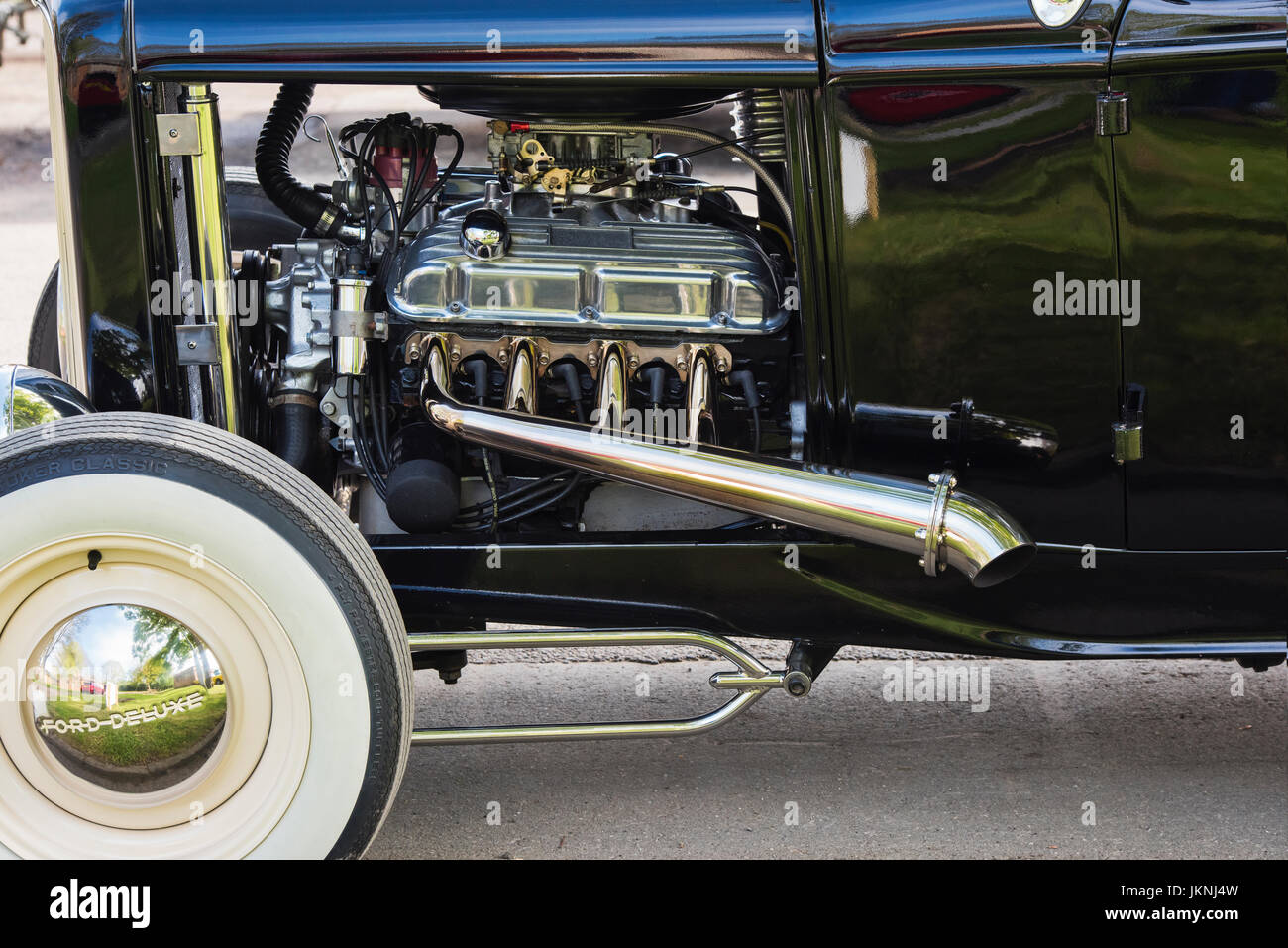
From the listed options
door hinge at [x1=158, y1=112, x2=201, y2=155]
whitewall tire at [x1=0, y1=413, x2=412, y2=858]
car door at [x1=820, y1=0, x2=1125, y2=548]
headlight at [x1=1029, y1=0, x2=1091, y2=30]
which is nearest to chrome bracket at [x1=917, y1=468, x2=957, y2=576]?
car door at [x1=820, y1=0, x2=1125, y2=548]

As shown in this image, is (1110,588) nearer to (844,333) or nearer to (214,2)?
(844,333)

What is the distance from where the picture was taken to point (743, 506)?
92.1 inches

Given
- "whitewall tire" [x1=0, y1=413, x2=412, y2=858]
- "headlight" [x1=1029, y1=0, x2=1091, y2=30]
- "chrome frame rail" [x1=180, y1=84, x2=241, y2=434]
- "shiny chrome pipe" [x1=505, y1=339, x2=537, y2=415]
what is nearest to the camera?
"whitewall tire" [x1=0, y1=413, x2=412, y2=858]

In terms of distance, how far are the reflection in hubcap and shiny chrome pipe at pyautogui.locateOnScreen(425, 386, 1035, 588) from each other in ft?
1.94

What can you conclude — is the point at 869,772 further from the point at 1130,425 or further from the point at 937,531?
the point at 1130,425

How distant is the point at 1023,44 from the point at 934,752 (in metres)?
1.53

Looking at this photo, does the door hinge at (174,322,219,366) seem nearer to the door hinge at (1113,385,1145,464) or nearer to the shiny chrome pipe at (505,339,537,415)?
the shiny chrome pipe at (505,339,537,415)

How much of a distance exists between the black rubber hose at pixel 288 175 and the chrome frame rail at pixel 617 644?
2.98ft

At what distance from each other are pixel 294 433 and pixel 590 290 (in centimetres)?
63

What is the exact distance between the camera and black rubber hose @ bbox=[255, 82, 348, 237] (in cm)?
276

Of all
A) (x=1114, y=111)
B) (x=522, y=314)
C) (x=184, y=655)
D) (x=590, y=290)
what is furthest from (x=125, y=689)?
(x=1114, y=111)

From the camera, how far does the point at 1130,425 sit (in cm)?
239

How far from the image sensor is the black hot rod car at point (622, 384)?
2.18m

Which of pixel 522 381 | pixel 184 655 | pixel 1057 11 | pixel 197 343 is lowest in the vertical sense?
pixel 184 655
